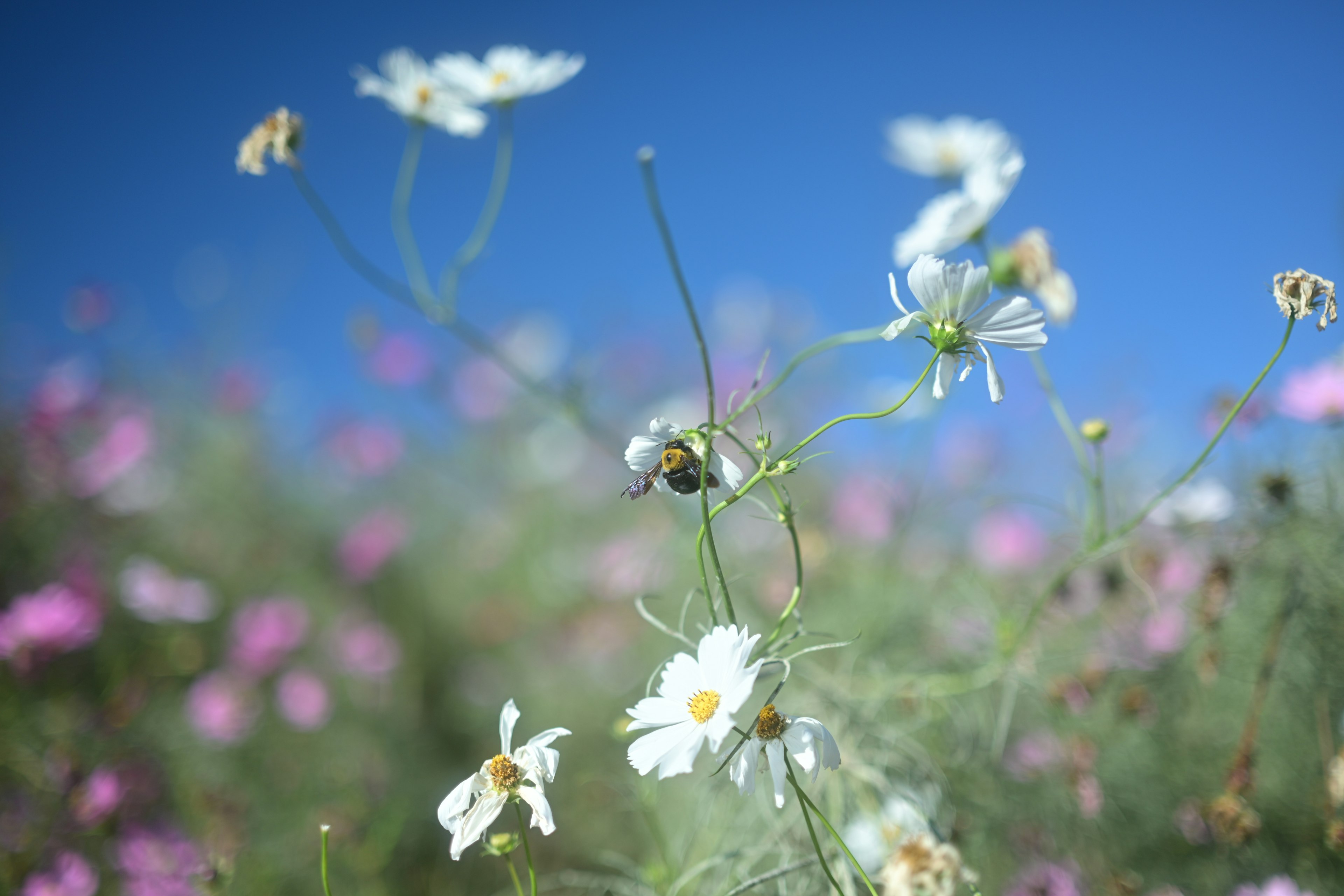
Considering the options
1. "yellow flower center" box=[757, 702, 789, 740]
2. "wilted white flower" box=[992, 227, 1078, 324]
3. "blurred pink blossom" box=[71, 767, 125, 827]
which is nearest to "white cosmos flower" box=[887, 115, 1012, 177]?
"wilted white flower" box=[992, 227, 1078, 324]

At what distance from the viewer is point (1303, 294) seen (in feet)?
1.21

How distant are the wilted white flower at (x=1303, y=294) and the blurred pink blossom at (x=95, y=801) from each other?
1076 mm

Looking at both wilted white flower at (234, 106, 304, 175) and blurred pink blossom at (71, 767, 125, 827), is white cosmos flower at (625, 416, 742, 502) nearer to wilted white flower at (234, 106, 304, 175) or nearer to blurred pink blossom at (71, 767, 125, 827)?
wilted white flower at (234, 106, 304, 175)

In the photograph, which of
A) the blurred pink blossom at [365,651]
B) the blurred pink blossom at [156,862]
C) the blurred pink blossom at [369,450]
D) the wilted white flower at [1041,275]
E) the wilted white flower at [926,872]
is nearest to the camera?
the wilted white flower at [926,872]

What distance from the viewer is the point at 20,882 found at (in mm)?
680

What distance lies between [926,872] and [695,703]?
177 mm

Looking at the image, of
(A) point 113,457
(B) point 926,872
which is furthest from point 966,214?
(A) point 113,457

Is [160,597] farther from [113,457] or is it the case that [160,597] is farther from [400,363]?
[400,363]

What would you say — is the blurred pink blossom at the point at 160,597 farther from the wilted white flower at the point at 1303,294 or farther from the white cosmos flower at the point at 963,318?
the wilted white flower at the point at 1303,294

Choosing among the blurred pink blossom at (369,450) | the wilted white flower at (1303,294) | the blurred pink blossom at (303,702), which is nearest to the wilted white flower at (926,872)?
the wilted white flower at (1303,294)

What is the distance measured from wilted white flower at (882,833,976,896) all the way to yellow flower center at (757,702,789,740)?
0.13m

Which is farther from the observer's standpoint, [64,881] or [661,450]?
[64,881]

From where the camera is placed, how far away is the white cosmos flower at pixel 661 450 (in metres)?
0.34

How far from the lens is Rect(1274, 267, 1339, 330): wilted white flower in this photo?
36 centimetres
